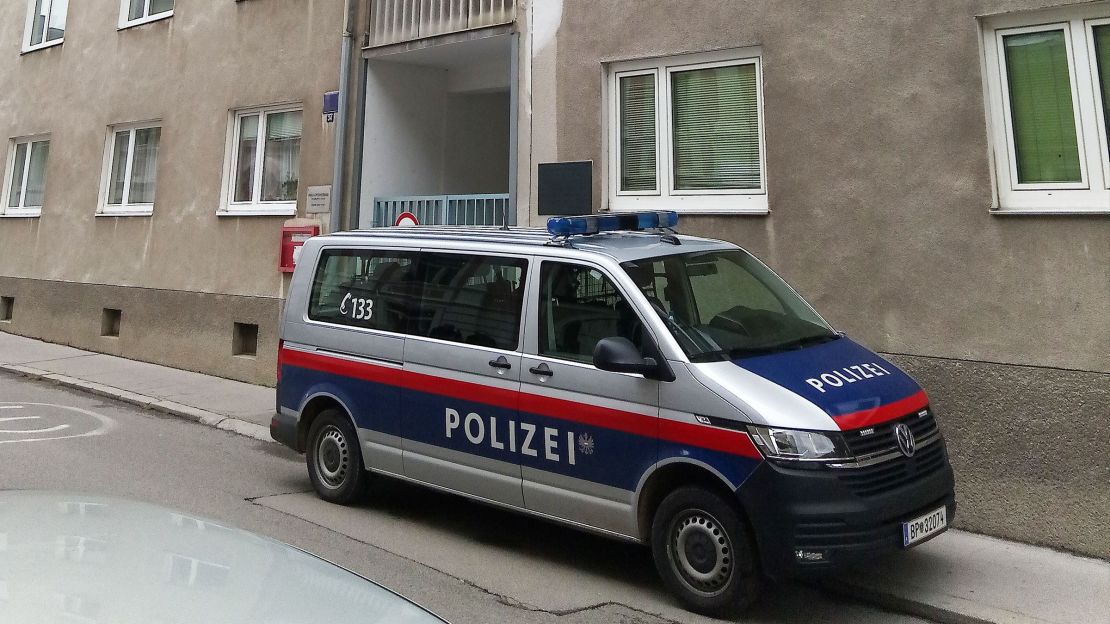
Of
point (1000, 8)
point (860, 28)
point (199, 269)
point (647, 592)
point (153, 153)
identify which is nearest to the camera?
point (647, 592)

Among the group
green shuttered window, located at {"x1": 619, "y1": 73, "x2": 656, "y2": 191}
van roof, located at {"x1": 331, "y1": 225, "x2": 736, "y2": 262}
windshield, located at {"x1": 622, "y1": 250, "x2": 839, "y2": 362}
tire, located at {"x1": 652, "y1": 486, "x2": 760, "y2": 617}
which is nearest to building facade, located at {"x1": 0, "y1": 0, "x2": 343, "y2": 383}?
green shuttered window, located at {"x1": 619, "y1": 73, "x2": 656, "y2": 191}

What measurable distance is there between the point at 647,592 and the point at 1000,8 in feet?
16.3

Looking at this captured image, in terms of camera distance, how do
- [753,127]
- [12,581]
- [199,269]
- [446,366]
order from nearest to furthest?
1. [12,581]
2. [446,366]
3. [753,127]
4. [199,269]

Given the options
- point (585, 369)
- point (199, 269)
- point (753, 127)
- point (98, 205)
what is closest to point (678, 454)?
point (585, 369)

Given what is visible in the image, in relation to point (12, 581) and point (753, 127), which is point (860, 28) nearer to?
point (753, 127)

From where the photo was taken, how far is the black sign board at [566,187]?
27.6 ft

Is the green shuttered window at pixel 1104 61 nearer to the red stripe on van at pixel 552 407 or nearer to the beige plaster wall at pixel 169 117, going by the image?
the red stripe on van at pixel 552 407

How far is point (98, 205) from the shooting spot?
45.0 feet

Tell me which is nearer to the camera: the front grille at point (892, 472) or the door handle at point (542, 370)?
the front grille at point (892, 472)

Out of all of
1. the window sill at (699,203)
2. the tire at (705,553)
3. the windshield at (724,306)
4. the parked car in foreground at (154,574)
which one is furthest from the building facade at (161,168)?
the parked car in foreground at (154,574)

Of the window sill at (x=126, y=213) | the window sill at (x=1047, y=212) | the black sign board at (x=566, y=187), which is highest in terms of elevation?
the window sill at (x=126, y=213)

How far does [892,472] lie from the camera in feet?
14.0

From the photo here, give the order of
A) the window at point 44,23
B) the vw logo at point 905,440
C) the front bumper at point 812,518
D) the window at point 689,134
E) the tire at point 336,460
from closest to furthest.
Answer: the front bumper at point 812,518, the vw logo at point 905,440, the tire at point 336,460, the window at point 689,134, the window at point 44,23

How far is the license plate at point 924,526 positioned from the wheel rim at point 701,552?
0.90m
